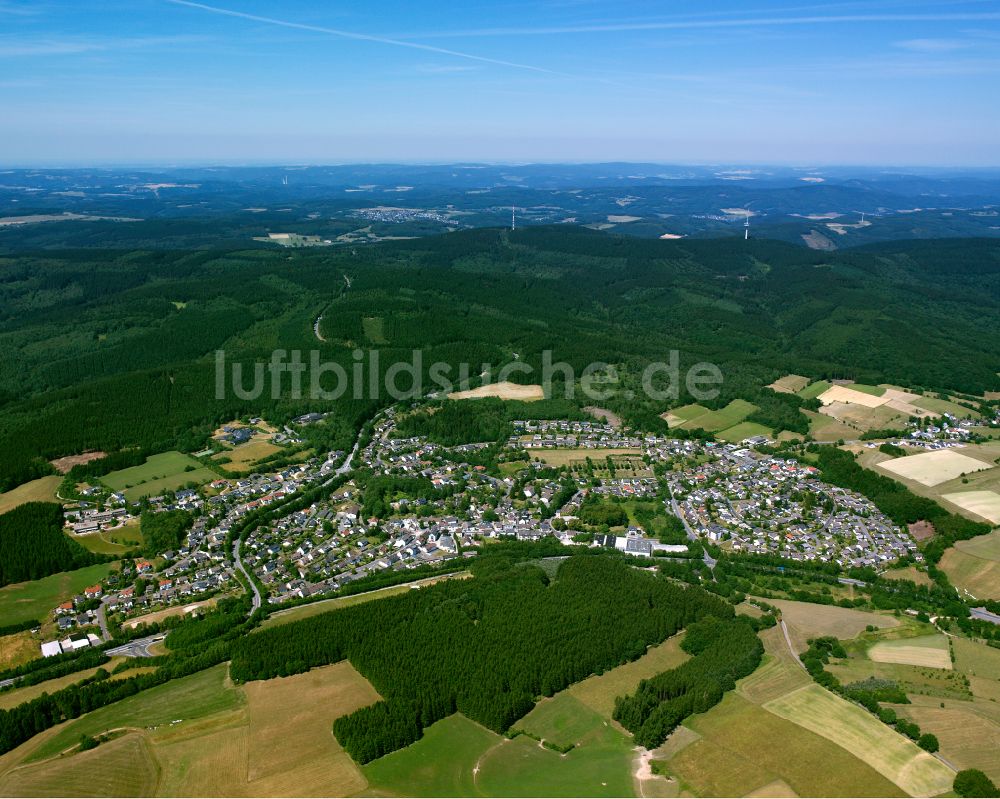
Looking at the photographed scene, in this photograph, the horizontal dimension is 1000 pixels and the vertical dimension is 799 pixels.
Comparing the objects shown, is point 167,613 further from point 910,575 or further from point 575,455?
point 910,575

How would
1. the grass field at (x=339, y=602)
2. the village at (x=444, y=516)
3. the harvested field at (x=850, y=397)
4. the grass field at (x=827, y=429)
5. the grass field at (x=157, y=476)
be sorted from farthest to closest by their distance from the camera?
the harvested field at (x=850, y=397), the grass field at (x=827, y=429), the grass field at (x=157, y=476), the village at (x=444, y=516), the grass field at (x=339, y=602)

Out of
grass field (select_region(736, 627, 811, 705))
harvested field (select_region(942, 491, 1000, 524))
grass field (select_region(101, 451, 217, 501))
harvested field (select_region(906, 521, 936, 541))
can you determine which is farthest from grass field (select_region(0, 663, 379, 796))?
harvested field (select_region(942, 491, 1000, 524))

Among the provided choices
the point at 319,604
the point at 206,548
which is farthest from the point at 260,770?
the point at 206,548

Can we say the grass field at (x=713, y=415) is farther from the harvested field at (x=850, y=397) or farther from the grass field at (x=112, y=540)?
the grass field at (x=112, y=540)

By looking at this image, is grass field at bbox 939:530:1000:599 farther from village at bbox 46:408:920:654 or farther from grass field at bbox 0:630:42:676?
grass field at bbox 0:630:42:676

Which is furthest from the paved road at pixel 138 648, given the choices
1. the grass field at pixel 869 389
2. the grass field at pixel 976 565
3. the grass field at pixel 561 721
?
the grass field at pixel 869 389

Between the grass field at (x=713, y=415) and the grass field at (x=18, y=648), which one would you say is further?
the grass field at (x=713, y=415)
